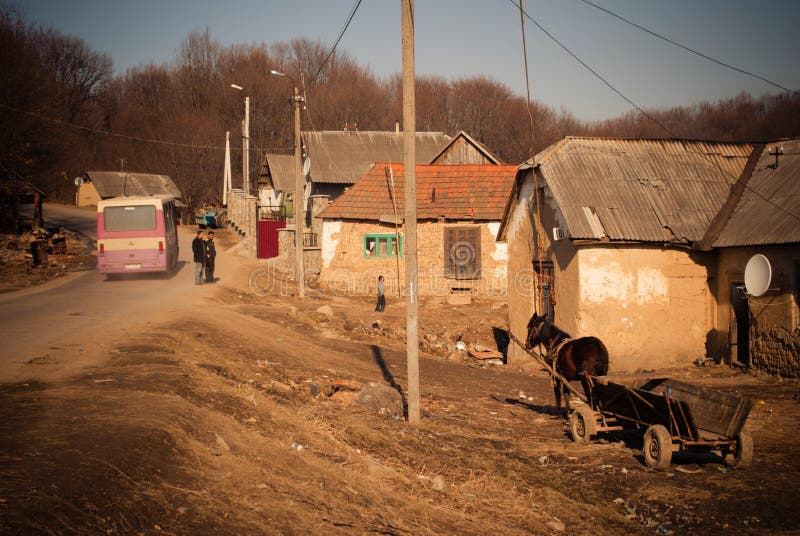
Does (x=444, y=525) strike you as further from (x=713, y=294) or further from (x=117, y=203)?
(x=117, y=203)

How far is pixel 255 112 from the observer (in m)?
74.8

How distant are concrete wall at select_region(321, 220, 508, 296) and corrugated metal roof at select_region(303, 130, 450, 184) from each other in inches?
568

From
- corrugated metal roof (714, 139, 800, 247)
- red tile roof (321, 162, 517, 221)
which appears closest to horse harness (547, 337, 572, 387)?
corrugated metal roof (714, 139, 800, 247)

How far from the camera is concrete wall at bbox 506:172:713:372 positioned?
17.4 meters

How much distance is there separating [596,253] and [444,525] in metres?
11.8

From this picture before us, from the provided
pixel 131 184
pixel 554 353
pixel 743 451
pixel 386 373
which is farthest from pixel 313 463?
pixel 131 184

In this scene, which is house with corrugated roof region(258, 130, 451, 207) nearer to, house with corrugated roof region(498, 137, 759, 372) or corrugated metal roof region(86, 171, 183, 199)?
corrugated metal roof region(86, 171, 183, 199)

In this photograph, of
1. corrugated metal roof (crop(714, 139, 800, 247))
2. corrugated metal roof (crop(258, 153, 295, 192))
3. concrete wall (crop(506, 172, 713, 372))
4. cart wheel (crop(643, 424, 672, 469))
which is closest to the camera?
cart wheel (crop(643, 424, 672, 469))

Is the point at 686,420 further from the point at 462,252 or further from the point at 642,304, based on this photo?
the point at 462,252

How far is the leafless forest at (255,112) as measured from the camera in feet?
223

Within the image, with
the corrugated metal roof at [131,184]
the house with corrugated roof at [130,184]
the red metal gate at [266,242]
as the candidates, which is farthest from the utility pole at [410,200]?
the corrugated metal roof at [131,184]

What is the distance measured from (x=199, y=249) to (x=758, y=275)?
1671 cm

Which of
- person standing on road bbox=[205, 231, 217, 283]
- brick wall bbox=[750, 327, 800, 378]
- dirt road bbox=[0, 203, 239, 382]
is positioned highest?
person standing on road bbox=[205, 231, 217, 283]

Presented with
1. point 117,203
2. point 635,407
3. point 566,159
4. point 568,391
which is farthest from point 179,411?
point 117,203
